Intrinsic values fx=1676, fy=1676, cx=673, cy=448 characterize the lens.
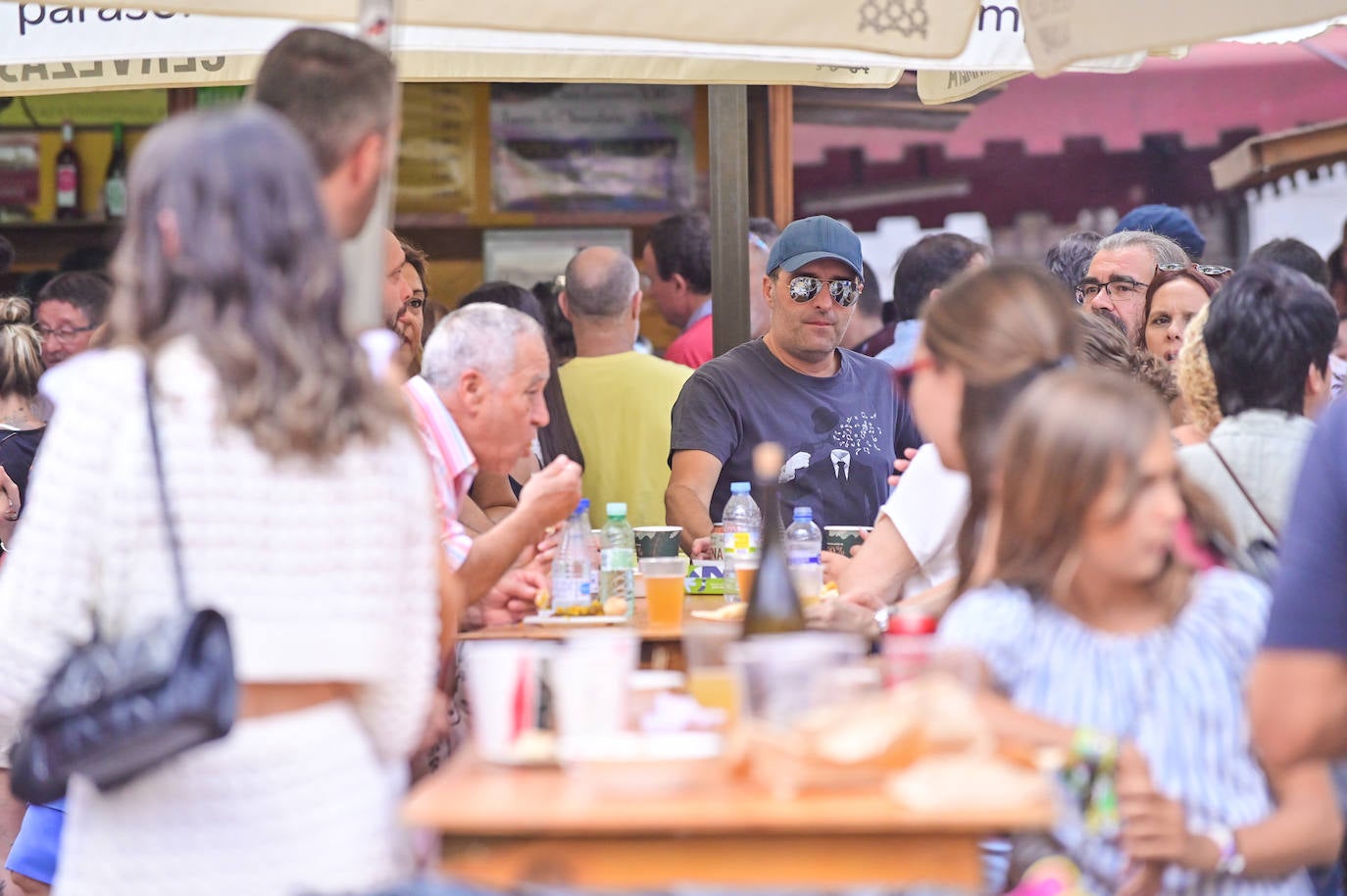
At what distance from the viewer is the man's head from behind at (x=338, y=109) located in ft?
7.89

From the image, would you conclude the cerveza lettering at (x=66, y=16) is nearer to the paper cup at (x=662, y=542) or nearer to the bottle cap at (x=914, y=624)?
the paper cup at (x=662, y=542)

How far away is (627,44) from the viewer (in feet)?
15.0

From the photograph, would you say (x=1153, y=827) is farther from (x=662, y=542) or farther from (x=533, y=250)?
(x=533, y=250)

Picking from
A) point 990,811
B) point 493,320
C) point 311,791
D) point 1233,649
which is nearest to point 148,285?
point 311,791

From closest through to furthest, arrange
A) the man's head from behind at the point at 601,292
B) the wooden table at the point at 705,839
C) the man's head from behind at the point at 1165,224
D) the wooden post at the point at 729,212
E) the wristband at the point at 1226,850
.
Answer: the wooden table at the point at 705,839 → the wristband at the point at 1226,850 → the wooden post at the point at 729,212 → the man's head from behind at the point at 601,292 → the man's head from behind at the point at 1165,224

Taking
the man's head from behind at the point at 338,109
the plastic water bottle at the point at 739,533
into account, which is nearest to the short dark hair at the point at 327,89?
the man's head from behind at the point at 338,109

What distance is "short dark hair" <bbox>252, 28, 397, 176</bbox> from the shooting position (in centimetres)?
241

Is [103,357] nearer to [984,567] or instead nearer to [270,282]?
[270,282]

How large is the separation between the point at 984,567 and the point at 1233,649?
0.40 m

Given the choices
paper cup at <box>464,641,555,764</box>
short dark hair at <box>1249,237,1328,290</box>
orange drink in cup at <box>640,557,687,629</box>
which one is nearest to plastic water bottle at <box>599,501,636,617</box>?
orange drink in cup at <box>640,557,687,629</box>

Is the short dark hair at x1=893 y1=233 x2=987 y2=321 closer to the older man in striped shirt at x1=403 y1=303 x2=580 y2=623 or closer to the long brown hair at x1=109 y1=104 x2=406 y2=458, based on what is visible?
the older man in striped shirt at x1=403 y1=303 x2=580 y2=623

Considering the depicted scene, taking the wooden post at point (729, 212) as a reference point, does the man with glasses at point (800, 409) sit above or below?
below

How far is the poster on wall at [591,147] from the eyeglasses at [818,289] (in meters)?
2.43

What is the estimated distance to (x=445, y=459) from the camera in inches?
156
